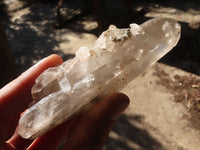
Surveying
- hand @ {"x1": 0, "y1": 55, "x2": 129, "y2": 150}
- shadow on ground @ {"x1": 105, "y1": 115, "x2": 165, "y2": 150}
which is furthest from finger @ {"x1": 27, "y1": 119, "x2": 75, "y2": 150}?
shadow on ground @ {"x1": 105, "y1": 115, "x2": 165, "y2": 150}

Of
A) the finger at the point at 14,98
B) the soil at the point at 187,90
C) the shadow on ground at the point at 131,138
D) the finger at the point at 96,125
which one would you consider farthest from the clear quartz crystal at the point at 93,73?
the soil at the point at 187,90

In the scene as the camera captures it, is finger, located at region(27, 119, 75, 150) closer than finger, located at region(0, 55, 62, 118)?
No

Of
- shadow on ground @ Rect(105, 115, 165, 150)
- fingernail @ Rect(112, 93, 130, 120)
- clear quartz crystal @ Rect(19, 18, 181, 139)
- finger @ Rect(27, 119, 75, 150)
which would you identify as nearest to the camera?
clear quartz crystal @ Rect(19, 18, 181, 139)

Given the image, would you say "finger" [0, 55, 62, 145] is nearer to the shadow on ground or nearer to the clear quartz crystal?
the clear quartz crystal

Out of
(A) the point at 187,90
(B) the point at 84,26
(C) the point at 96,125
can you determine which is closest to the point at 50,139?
(C) the point at 96,125

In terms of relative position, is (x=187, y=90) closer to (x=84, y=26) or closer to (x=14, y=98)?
(x=14, y=98)

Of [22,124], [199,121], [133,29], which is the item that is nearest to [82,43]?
→ [199,121]

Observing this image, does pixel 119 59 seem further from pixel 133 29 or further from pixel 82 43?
pixel 82 43
